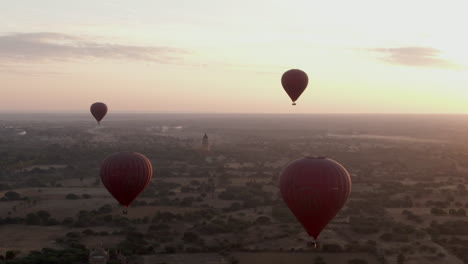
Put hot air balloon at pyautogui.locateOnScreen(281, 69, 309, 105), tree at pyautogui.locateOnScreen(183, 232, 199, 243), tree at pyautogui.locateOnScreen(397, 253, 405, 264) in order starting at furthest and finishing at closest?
tree at pyautogui.locateOnScreen(183, 232, 199, 243), hot air balloon at pyautogui.locateOnScreen(281, 69, 309, 105), tree at pyautogui.locateOnScreen(397, 253, 405, 264)

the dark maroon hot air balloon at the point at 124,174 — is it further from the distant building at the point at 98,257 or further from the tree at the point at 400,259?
the tree at the point at 400,259

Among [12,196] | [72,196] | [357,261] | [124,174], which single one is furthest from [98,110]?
[357,261]

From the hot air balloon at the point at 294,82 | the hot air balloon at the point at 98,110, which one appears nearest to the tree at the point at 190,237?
the hot air balloon at the point at 294,82

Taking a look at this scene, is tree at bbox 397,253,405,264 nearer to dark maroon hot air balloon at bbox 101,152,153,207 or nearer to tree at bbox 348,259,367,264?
tree at bbox 348,259,367,264

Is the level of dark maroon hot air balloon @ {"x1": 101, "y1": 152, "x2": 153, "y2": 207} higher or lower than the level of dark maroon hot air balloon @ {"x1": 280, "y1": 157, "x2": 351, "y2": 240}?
higher

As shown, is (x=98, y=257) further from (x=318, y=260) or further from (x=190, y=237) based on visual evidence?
(x=318, y=260)

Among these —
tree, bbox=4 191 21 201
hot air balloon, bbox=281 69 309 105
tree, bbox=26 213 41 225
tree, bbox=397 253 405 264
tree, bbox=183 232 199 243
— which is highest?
hot air balloon, bbox=281 69 309 105

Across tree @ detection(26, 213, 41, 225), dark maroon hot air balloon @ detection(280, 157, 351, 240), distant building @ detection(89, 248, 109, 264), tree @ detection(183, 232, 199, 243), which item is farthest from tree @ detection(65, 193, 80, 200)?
dark maroon hot air balloon @ detection(280, 157, 351, 240)

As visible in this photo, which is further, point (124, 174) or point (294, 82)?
point (294, 82)
